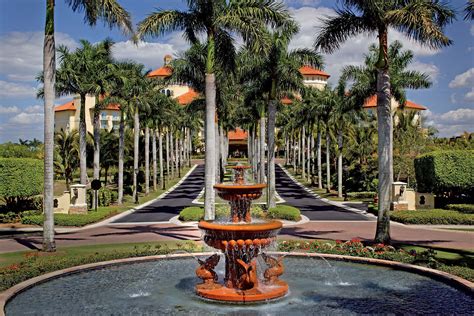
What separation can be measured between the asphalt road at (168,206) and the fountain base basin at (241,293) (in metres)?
20.1

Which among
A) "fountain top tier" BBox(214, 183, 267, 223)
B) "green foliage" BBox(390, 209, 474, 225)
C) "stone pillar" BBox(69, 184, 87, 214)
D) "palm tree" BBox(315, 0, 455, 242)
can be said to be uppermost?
"palm tree" BBox(315, 0, 455, 242)

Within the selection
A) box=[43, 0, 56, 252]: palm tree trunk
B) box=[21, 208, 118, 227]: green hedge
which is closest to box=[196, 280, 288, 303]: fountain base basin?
box=[43, 0, 56, 252]: palm tree trunk

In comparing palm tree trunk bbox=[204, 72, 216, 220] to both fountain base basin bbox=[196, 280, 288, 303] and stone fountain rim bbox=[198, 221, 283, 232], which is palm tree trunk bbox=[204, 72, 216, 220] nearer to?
fountain base basin bbox=[196, 280, 288, 303]

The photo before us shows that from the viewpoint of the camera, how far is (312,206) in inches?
1692

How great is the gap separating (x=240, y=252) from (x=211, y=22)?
13202 millimetres

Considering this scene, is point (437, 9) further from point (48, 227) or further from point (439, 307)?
point (48, 227)

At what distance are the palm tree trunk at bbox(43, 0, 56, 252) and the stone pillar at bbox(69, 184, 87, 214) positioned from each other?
15580mm

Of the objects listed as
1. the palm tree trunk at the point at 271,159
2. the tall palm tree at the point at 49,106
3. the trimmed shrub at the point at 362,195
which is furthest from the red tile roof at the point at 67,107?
the tall palm tree at the point at 49,106

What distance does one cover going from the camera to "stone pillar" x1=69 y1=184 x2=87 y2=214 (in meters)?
34.9

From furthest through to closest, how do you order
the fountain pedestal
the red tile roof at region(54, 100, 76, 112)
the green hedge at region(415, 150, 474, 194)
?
the red tile roof at region(54, 100, 76, 112), the green hedge at region(415, 150, 474, 194), the fountain pedestal

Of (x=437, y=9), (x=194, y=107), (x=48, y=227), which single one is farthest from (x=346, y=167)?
(x=48, y=227)

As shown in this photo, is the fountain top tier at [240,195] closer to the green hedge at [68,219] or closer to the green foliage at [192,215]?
the green foliage at [192,215]

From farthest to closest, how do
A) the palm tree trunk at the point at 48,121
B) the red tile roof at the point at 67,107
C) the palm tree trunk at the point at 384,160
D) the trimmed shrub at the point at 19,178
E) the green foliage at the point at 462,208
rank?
the red tile roof at the point at 67,107
the green foliage at the point at 462,208
the trimmed shrub at the point at 19,178
the palm tree trunk at the point at 384,160
the palm tree trunk at the point at 48,121

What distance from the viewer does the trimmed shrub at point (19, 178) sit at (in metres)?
33.3
